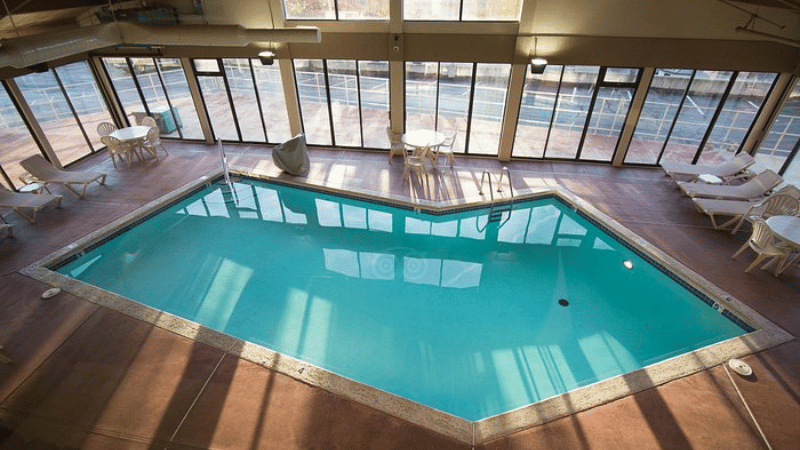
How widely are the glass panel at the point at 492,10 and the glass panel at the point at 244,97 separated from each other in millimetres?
5145

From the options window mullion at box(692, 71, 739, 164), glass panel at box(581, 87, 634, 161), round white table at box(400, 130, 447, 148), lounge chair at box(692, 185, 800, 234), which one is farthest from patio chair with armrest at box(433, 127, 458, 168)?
window mullion at box(692, 71, 739, 164)

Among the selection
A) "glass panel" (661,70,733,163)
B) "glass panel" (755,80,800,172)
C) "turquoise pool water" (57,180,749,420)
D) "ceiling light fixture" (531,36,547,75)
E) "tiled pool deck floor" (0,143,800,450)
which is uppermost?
"ceiling light fixture" (531,36,547,75)

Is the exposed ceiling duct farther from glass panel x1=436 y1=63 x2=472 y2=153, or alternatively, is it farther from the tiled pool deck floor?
the tiled pool deck floor

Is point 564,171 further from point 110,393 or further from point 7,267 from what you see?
point 7,267

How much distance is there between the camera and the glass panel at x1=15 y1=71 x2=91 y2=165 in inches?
367

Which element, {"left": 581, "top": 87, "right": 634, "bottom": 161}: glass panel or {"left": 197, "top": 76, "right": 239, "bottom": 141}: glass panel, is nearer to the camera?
{"left": 581, "top": 87, "right": 634, "bottom": 161}: glass panel

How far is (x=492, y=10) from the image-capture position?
7590 mm

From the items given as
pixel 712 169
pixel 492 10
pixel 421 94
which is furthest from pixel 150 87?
pixel 712 169

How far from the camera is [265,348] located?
4.59m

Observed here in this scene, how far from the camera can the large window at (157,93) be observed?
9250 mm

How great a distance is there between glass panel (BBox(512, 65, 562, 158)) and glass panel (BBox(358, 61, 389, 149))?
3.21m

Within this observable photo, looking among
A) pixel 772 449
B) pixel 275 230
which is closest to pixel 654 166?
pixel 772 449

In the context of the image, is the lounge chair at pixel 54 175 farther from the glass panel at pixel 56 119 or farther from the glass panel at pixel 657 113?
the glass panel at pixel 657 113

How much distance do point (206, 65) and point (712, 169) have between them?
1159 cm
